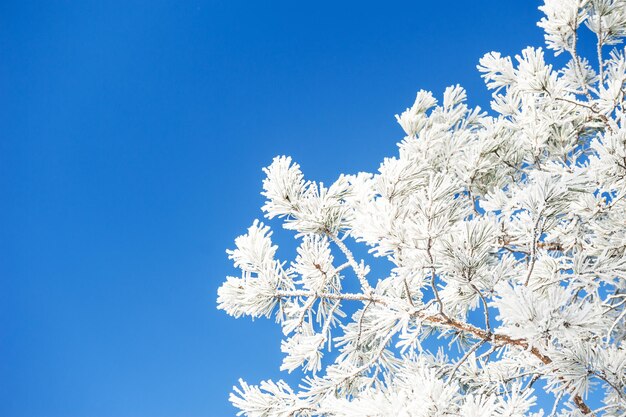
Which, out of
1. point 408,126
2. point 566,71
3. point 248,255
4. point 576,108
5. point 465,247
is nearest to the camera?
point 465,247

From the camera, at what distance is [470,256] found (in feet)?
4.45

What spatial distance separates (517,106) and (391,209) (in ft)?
5.03

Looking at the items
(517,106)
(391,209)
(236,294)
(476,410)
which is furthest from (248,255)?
(517,106)

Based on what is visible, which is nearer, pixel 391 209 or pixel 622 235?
pixel 391 209

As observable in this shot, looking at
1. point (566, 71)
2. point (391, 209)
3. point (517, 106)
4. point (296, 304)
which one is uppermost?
point (566, 71)

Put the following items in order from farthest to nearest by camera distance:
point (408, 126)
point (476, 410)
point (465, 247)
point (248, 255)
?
point (408, 126) < point (248, 255) < point (465, 247) < point (476, 410)

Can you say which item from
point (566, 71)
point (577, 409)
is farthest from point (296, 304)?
point (566, 71)

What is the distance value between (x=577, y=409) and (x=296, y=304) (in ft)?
3.40

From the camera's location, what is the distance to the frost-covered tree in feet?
4.27

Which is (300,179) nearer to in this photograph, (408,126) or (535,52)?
(408,126)

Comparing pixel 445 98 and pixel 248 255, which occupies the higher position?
pixel 445 98

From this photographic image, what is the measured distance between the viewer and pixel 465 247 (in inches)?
52.8

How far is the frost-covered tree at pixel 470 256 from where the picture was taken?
1.30 m

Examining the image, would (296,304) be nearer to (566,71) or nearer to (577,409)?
(577,409)
